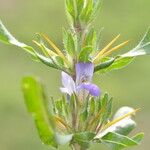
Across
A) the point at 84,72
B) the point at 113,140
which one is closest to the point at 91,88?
the point at 84,72

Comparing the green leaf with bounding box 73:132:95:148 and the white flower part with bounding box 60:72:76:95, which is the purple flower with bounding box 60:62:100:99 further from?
the green leaf with bounding box 73:132:95:148

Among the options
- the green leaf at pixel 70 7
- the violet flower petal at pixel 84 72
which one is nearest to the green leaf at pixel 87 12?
the green leaf at pixel 70 7

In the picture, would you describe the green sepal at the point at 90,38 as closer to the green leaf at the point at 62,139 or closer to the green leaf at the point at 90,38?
the green leaf at the point at 90,38

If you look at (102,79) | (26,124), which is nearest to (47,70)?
(102,79)

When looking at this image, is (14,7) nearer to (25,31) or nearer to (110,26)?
(25,31)

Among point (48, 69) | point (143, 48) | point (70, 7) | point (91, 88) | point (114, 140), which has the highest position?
point (48, 69)

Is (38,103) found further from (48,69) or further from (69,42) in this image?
(48,69)
